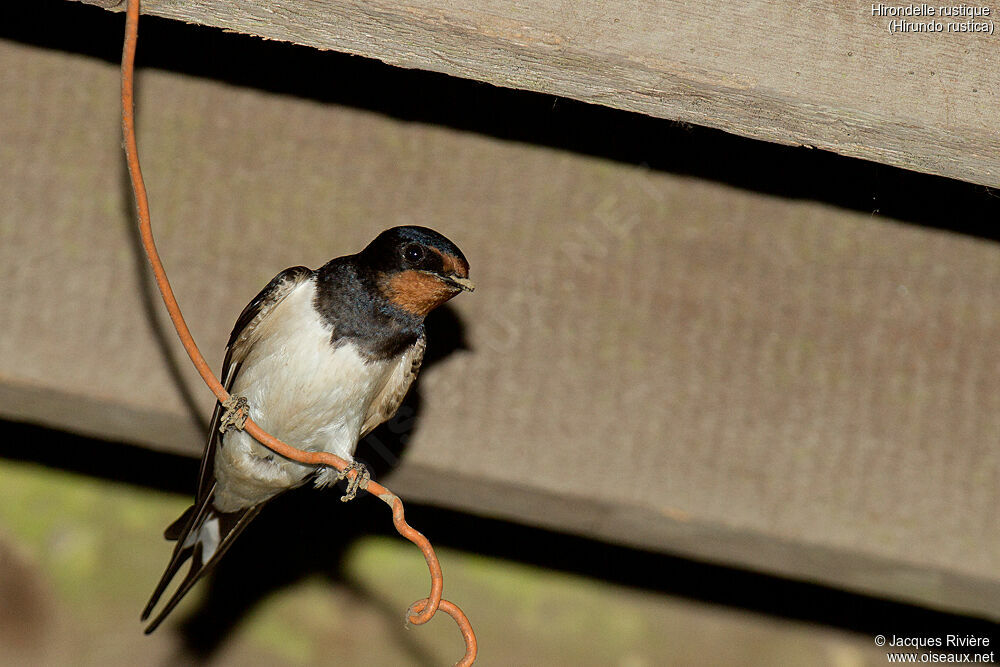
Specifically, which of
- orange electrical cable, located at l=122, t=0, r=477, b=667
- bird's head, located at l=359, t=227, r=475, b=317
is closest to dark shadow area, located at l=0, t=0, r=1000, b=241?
bird's head, located at l=359, t=227, r=475, b=317

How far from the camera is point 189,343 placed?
3.34 feet

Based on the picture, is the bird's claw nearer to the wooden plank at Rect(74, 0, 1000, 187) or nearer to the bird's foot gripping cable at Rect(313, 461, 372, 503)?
the bird's foot gripping cable at Rect(313, 461, 372, 503)

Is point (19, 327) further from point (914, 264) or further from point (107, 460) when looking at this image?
point (914, 264)

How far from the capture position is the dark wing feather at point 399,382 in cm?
163

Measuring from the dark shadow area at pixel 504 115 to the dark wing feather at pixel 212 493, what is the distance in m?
0.32

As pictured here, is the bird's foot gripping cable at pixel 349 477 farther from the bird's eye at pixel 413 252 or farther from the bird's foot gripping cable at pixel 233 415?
the bird's eye at pixel 413 252

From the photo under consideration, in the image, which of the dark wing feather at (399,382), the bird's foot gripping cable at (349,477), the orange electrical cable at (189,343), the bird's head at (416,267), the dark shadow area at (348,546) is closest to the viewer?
the orange electrical cable at (189,343)

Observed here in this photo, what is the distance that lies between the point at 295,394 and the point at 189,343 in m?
0.69

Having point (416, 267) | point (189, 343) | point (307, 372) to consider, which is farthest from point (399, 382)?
point (189, 343)

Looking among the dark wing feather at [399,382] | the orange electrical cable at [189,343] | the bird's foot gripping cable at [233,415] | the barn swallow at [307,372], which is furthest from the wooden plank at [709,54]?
the dark wing feather at [399,382]

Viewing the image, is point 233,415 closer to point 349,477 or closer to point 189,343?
point 349,477

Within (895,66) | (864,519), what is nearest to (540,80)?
(895,66)

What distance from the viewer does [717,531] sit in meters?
1.50

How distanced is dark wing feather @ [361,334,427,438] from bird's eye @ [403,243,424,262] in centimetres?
22
